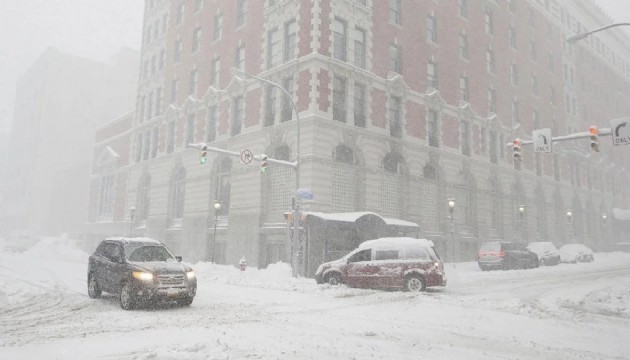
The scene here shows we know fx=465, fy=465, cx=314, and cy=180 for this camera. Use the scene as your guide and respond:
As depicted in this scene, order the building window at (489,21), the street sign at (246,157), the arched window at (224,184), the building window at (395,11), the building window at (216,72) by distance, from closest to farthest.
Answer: the street sign at (246,157), the arched window at (224,184), the building window at (395,11), the building window at (216,72), the building window at (489,21)

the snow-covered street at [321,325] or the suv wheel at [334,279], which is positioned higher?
the suv wheel at [334,279]

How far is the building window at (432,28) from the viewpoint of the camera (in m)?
34.8

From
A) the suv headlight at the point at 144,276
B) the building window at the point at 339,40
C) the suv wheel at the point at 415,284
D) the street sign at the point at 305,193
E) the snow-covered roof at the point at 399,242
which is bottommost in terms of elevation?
the suv wheel at the point at 415,284

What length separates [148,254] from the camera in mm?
12852

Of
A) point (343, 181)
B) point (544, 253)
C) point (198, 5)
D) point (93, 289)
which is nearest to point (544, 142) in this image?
point (343, 181)

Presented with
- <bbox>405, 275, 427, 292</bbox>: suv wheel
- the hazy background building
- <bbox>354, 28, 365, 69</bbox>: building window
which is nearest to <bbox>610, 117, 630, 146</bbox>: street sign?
<bbox>405, 275, 427, 292</bbox>: suv wheel

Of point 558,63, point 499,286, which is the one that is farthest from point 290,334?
point 558,63

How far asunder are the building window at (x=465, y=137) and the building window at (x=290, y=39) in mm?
15457

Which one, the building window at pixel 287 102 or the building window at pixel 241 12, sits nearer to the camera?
the building window at pixel 287 102

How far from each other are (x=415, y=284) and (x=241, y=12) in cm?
2486

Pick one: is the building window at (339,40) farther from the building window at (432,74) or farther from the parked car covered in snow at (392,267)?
the parked car covered in snow at (392,267)

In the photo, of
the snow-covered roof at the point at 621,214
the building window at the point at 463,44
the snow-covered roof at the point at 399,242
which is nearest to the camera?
the snow-covered roof at the point at 399,242

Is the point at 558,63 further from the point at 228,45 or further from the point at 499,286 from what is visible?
the point at 499,286

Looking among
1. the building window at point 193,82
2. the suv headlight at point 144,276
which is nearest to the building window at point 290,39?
the building window at point 193,82
